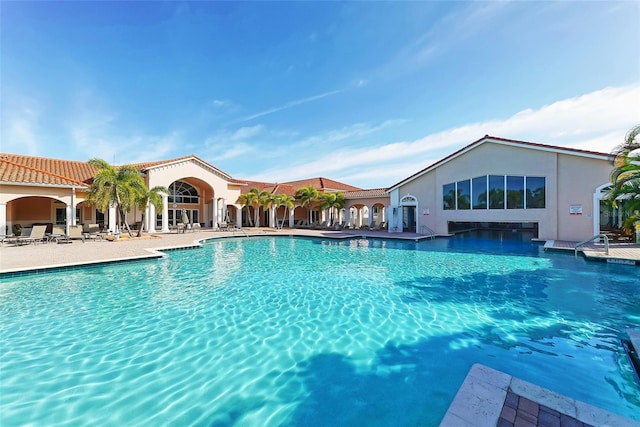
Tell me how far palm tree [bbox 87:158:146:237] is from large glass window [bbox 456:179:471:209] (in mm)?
24137

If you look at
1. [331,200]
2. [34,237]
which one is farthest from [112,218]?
[331,200]

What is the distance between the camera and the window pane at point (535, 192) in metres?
18.1

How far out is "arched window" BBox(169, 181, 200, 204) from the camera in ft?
92.5

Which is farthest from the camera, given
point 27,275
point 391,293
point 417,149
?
point 417,149

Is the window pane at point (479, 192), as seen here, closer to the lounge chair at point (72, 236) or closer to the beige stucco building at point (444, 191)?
the beige stucco building at point (444, 191)

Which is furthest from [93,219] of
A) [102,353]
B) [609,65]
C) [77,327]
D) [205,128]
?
[609,65]

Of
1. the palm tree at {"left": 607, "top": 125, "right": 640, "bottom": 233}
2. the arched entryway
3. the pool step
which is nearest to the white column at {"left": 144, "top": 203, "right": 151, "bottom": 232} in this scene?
the arched entryway

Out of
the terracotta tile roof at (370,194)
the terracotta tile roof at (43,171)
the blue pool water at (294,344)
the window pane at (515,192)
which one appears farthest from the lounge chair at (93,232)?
the window pane at (515,192)

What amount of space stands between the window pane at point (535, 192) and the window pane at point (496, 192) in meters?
1.54

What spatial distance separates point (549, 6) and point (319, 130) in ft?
52.0

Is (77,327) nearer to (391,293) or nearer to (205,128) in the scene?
(391,293)

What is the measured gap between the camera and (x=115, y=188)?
17.9m

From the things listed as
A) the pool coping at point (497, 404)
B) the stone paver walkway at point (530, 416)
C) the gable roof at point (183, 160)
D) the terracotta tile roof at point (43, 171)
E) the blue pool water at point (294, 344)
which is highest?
the gable roof at point (183, 160)

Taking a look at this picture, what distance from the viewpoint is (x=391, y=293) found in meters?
7.74
